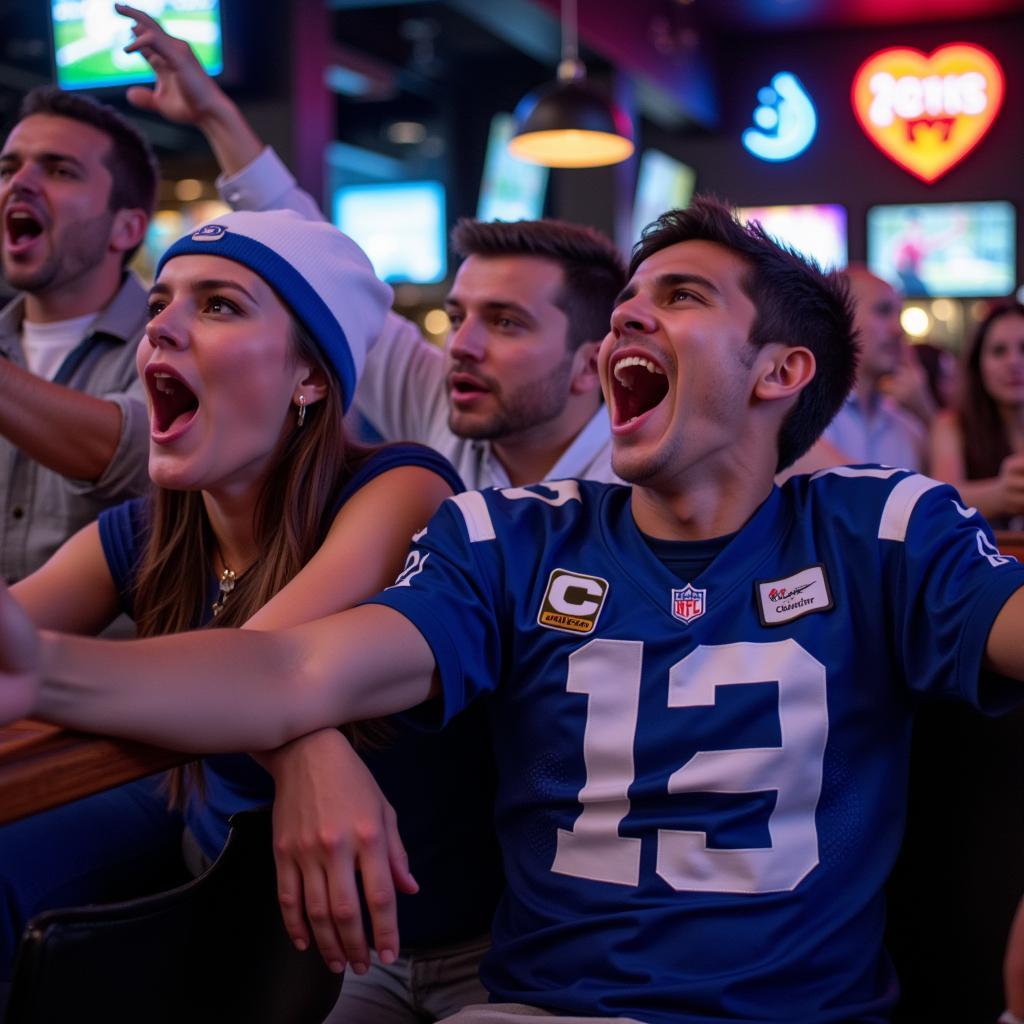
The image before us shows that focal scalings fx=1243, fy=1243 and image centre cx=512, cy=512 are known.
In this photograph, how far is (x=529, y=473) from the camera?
269 cm

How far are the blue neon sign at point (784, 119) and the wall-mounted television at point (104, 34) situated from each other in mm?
5351

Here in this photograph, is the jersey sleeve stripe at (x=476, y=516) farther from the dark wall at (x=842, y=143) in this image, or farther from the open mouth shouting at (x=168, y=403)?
the dark wall at (x=842, y=143)

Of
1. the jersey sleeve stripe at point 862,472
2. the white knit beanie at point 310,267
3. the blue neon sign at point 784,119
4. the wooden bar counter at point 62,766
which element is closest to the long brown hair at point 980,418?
the jersey sleeve stripe at point 862,472

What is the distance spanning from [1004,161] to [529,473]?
7356 mm

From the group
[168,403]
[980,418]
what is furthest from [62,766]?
[980,418]

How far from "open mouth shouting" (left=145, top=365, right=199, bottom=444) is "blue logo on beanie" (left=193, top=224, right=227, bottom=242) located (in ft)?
0.64

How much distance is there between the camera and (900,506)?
145 centimetres

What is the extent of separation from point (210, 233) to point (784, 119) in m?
8.23

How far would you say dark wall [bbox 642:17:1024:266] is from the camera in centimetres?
872

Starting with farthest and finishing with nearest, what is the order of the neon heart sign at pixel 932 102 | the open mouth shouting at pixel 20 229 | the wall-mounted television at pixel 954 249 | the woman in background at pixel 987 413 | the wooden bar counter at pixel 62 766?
the wall-mounted television at pixel 954 249 < the neon heart sign at pixel 932 102 < the woman in background at pixel 987 413 < the open mouth shouting at pixel 20 229 < the wooden bar counter at pixel 62 766

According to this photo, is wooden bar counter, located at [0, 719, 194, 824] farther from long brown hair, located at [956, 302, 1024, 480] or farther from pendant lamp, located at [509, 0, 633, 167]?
pendant lamp, located at [509, 0, 633, 167]

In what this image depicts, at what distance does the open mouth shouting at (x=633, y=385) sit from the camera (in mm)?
1613

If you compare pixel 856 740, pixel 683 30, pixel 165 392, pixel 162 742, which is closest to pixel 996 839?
pixel 856 740

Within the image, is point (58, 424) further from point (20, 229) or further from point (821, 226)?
point (821, 226)
